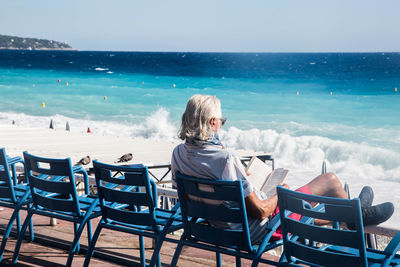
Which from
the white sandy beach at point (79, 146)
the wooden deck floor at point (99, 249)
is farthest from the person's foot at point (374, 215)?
the white sandy beach at point (79, 146)

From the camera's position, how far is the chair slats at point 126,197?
10.6 feet

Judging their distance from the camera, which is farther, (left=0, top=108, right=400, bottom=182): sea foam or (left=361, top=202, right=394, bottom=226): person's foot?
(left=0, top=108, right=400, bottom=182): sea foam

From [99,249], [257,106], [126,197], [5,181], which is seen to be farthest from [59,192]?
[257,106]

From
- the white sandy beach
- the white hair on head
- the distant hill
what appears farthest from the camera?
the distant hill

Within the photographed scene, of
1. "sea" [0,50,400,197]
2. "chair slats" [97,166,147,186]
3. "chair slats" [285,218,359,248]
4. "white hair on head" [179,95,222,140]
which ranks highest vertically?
"white hair on head" [179,95,222,140]

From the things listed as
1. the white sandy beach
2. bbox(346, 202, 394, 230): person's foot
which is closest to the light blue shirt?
bbox(346, 202, 394, 230): person's foot

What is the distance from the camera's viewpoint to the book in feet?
11.2

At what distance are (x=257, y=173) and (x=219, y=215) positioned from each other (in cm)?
74

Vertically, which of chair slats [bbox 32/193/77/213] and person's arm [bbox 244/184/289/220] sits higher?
person's arm [bbox 244/184/289/220]

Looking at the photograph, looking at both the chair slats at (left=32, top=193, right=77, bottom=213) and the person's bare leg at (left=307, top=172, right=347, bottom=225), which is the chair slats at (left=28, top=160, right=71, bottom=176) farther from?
the person's bare leg at (left=307, top=172, right=347, bottom=225)

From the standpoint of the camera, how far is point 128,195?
3266 millimetres

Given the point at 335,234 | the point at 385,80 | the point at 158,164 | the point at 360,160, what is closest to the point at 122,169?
the point at 335,234

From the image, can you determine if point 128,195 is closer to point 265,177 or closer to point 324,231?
point 265,177

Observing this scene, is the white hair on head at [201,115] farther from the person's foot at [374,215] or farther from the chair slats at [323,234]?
the person's foot at [374,215]
